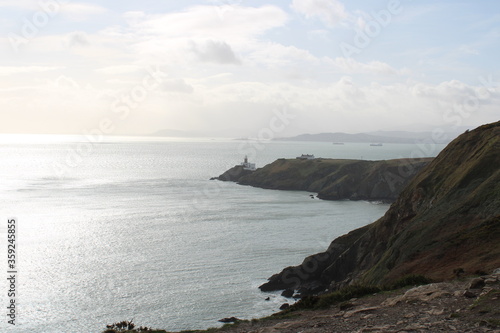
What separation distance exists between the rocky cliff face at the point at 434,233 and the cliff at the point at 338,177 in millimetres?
72262

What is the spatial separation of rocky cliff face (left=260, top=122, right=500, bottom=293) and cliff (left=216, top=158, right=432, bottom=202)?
2845 inches

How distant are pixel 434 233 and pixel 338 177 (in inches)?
4232

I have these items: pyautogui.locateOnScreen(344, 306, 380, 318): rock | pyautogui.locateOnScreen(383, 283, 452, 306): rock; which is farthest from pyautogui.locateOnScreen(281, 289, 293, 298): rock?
pyautogui.locateOnScreen(344, 306, 380, 318): rock

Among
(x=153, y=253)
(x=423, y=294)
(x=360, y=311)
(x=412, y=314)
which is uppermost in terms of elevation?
(x=423, y=294)

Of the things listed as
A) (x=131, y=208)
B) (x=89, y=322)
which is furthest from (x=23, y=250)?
(x=131, y=208)

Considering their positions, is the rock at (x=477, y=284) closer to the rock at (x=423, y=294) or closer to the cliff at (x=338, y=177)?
the rock at (x=423, y=294)

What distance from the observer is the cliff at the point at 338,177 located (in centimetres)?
12619

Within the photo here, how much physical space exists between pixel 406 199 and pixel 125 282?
1250 inches

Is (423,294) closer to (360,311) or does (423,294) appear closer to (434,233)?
(360,311)

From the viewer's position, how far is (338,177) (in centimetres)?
14112

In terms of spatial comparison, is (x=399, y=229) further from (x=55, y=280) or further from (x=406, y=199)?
(x=55, y=280)

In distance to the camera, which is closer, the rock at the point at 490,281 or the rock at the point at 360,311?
the rock at the point at 490,281

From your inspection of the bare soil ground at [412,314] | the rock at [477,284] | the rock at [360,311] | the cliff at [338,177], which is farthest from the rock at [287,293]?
the cliff at [338,177]

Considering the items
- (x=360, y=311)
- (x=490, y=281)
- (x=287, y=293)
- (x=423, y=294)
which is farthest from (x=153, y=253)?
(x=490, y=281)
